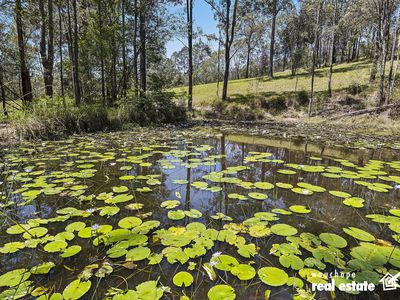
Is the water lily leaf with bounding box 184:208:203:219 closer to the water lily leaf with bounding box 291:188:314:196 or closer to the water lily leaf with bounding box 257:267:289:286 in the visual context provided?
the water lily leaf with bounding box 257:267:289:286

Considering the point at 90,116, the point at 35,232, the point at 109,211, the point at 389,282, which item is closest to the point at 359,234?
the point at 389,282

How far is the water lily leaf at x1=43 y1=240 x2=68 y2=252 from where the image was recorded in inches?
69.3

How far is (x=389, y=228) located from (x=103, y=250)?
2.45 metres

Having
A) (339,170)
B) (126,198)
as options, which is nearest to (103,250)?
(126,198)

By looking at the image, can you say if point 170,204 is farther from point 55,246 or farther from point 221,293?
point 221,293

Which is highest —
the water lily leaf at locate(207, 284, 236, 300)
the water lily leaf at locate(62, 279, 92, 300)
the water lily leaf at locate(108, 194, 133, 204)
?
the water lily leaf at locate(108, 194, 133, 204)

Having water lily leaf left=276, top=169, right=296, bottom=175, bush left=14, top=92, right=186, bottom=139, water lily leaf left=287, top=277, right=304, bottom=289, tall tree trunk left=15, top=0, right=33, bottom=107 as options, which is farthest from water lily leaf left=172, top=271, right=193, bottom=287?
tall tree trunk left=15, top=0, right=33, bottom=107

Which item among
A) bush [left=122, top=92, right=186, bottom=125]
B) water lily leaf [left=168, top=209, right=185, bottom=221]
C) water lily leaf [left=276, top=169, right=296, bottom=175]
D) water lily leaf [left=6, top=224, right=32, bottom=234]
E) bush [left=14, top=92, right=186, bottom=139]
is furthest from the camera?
bush [left=122, top=92, right=186, bottom=125]

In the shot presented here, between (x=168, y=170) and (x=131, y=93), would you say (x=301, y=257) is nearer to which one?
(x=168, y=170)

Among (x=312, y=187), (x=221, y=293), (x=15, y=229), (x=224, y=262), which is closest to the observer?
(x=221, y=293)

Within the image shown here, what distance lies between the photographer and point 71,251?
1.74 meters

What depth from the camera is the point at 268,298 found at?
1389mm

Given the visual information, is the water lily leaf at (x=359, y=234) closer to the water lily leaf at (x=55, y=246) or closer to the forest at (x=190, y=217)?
the forest at (x=190, y=217)

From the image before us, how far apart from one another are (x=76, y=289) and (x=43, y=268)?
35 cm
